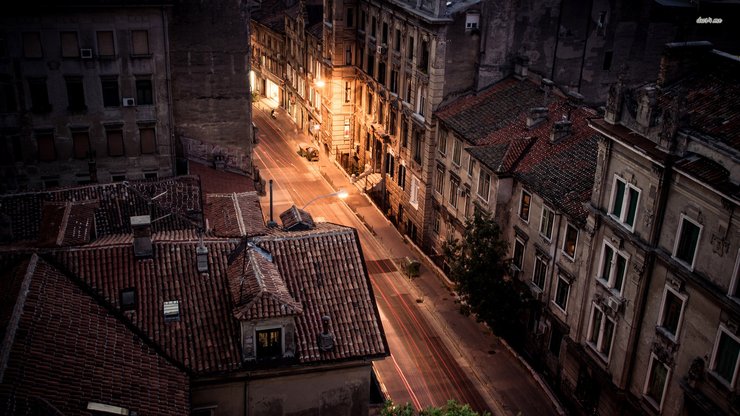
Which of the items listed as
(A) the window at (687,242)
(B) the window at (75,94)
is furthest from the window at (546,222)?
(B) the window at (75,94)

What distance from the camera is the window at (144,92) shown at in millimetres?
55469

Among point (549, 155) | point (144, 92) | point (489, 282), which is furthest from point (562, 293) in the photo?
point (144, 92)

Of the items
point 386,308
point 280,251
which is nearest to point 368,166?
point 386,308

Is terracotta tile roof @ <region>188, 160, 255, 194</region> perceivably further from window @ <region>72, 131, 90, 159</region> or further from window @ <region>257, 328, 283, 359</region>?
window @ <region>257, 328, 283, 359</region>

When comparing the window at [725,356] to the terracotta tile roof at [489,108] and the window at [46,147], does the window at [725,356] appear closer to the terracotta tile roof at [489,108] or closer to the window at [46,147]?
the terracotta tile roof at [489,108]

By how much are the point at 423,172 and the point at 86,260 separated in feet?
132

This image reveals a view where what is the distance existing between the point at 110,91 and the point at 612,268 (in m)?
38.0

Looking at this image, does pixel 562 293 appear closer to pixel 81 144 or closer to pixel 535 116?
pixel 535 116

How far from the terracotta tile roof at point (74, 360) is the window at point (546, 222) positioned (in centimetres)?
2861

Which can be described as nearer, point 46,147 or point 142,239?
point 142,239

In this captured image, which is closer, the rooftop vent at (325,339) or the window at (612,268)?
the rooftop vent at (325,339)

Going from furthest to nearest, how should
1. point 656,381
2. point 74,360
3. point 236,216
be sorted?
point 236,216 < point 656,381 < point 74,360

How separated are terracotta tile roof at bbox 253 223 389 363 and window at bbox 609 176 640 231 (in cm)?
1643

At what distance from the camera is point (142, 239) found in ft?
110
